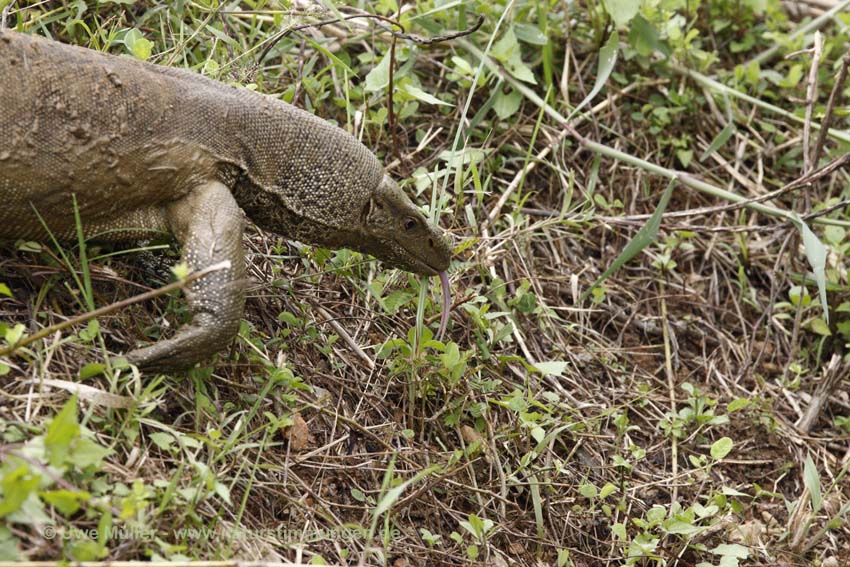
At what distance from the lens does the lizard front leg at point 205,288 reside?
354cm

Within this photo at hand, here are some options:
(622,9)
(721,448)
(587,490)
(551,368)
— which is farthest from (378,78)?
(721,448)

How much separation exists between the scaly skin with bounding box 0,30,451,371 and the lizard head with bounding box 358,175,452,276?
0.32ft

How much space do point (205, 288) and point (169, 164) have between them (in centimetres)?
48

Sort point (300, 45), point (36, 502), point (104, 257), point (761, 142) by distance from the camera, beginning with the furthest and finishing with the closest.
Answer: point (761, 142) → point (300, 45) → point (104, 257) → point (36, 502)

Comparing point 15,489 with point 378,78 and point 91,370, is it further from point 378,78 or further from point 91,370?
point 378,78

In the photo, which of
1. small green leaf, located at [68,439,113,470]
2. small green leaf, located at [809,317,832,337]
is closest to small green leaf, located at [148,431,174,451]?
small green leaf, located at [68,439,113,470]

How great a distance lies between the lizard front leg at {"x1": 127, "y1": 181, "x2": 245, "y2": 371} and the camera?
354cm

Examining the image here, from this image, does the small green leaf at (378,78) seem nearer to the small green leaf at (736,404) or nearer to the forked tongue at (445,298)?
the forked tongue at (445,298)

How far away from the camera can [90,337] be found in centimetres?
345

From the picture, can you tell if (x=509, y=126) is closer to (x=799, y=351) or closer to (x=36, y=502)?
(x=799, y=351)

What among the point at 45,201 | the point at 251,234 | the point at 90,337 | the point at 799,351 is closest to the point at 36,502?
the point at 90,337

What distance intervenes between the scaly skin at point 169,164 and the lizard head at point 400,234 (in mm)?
99

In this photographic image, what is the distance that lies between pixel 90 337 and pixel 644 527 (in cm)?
233

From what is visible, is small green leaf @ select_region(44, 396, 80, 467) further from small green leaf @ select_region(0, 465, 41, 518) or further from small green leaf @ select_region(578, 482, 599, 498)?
small green leaf @ select_region(578, 482, 599, 498)
